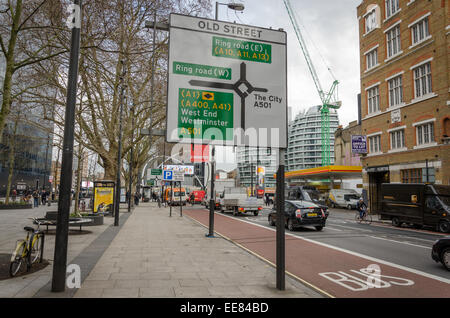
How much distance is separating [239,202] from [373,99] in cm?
1619

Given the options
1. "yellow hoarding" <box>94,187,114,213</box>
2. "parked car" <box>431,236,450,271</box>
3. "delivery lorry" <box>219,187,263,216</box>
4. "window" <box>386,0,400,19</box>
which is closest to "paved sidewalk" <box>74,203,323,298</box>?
"parked car" <box>431,236,450,271</box>

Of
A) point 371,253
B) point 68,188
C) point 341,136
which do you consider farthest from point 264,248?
point 341,136

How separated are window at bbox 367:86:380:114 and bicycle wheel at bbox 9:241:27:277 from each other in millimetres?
31225

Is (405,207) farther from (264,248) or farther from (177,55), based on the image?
(177,55)

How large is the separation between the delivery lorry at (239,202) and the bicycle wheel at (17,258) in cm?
2184

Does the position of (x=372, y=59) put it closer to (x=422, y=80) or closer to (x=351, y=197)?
(x=422, y=80)

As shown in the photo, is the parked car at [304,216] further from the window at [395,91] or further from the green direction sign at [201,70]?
the window at [395,91]

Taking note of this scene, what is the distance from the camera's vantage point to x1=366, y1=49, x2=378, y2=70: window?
32062mm

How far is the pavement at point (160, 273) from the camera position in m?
5.91

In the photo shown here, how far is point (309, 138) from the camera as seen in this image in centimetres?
17200

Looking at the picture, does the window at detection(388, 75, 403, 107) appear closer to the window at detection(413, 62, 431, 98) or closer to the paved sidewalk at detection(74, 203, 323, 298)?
the window at detection(413, 62, 431, 98)

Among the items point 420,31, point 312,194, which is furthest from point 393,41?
point 312,194

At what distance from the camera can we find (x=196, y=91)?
620 cm

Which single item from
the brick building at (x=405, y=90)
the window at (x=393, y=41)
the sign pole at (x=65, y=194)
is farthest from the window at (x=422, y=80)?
the sign pole at (x=65, y=194)
